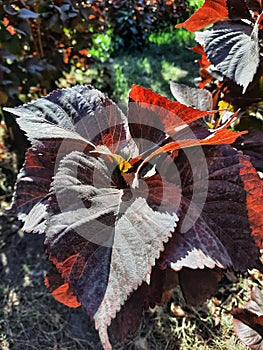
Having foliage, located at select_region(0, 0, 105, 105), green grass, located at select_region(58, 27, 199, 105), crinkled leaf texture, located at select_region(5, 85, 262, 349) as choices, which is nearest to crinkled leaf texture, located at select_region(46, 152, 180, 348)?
crinkled leaf texture, located at select_region(5, 85, 262, 349)

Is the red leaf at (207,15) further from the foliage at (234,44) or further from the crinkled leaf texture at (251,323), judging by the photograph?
the crinkled leaf texture at (251,323)

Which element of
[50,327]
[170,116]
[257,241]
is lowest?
[50,327]

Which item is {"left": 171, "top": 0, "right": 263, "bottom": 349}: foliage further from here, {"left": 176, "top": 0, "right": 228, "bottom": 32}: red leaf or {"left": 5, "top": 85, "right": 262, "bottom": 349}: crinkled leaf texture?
{"left": 5, "top": 85, "right": 262, "bottom": 349}: crinkled leaf texture

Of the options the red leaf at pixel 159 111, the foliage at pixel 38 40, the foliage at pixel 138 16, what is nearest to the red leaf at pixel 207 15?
the red leaf at pixel 159 111

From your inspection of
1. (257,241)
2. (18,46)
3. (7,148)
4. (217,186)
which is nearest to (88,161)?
(217,186)

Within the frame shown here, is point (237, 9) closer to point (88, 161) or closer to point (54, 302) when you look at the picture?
point (88, 161)

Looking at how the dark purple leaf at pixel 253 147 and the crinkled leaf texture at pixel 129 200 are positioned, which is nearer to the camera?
the crinkled leaf texture at pixel 129 200

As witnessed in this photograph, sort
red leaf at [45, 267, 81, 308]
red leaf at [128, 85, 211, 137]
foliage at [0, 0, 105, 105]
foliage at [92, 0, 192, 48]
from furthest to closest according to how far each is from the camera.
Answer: foliage at [92, 0, 192, 48] < foliage at [0, 0, 105, 105] < red leaf at [45, 267, 81, 308] < red leaf at [128, 85, 211, 137]
